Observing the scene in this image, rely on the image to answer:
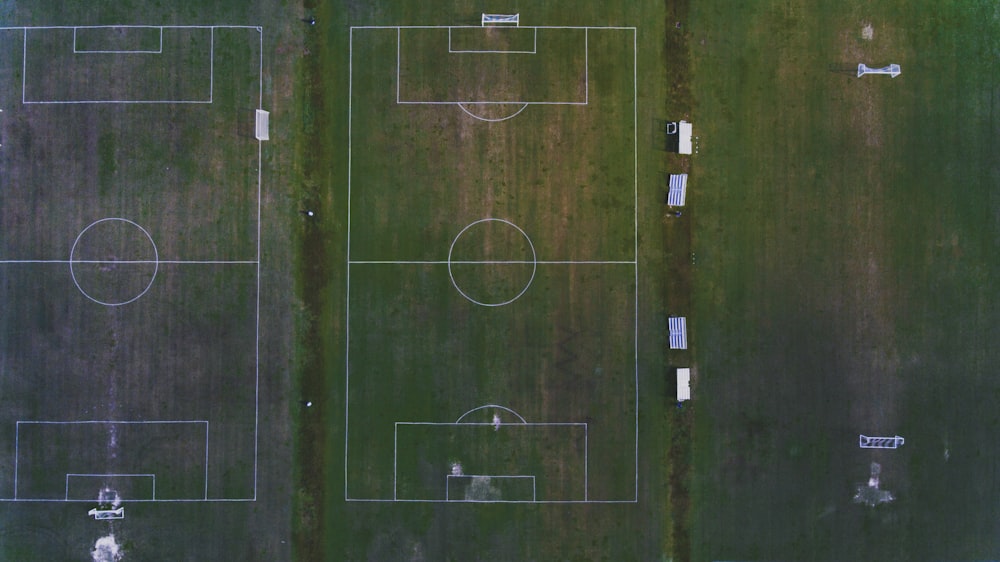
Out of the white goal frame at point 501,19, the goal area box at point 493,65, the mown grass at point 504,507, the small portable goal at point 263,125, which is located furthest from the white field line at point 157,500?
the white goal frame at point 501,19

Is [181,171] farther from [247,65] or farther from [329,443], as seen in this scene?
[329,443]

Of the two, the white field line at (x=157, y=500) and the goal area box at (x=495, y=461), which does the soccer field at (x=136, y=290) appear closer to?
the white field line at (x=157, y=500)

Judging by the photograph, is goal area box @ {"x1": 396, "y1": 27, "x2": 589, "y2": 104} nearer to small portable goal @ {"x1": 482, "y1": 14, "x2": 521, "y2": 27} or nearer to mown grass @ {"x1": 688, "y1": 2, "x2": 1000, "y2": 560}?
small portable goal @ {"x1": 482, "y1": 14, "x2": 521, "y2": 27}

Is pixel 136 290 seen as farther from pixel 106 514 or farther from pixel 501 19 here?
pixel 501 19

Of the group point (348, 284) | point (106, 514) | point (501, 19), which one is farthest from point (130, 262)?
point (501, 19)

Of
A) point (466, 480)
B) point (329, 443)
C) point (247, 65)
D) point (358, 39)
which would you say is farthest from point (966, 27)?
point (329, 443)

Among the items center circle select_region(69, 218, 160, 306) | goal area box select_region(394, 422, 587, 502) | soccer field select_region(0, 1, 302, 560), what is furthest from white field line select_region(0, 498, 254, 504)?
center circle select_region(69, 218, 160, 306)

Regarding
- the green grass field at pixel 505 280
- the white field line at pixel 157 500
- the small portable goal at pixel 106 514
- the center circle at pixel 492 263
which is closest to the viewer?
the small portable goal at pixel 106 514
